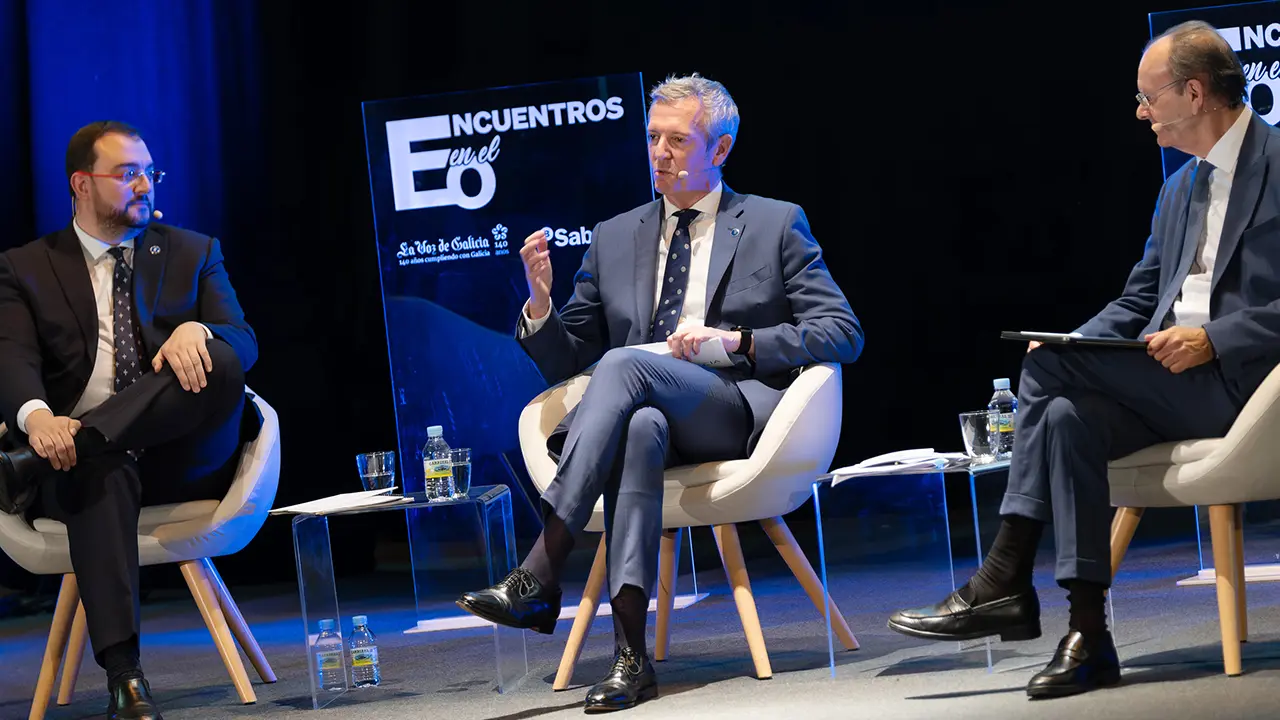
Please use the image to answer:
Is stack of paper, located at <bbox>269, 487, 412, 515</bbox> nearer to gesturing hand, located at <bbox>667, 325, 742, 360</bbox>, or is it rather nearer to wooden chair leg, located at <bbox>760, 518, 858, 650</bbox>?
gesturing hand, located at <bbox>667, 325, 742, 360</bbox>

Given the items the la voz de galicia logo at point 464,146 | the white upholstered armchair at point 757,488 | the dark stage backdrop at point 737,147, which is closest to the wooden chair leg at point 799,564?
the white upholstered armchair at point 757,488

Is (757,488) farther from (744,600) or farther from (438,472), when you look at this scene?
(438,472)

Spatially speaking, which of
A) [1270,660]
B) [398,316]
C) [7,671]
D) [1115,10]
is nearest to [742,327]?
[1270,660]

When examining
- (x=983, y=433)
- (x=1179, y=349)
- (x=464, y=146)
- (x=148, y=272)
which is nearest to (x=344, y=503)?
(x=148, y=272)

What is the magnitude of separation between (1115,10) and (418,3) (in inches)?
115

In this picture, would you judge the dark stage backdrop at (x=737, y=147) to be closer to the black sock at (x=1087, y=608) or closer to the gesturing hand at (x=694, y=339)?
the gesturing hand at (x=694, y=339)

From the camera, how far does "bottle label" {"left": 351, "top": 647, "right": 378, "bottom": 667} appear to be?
351 cm

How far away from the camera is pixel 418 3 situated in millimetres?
6121

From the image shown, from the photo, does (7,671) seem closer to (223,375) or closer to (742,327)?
(223,375)

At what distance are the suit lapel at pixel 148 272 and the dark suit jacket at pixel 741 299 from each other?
1.00 metres

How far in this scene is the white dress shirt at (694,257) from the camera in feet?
11.7

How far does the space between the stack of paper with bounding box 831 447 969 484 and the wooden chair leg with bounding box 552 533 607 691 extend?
64cm

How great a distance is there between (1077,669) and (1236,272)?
935 mm

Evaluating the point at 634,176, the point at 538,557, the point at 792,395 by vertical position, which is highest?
the point at 634,176
